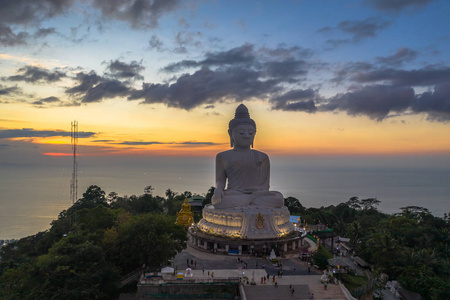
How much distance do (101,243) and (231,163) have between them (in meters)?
12.9

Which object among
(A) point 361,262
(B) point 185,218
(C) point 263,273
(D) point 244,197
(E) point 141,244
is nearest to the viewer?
(C) point 263,273

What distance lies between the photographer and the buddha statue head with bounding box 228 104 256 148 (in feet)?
100.0

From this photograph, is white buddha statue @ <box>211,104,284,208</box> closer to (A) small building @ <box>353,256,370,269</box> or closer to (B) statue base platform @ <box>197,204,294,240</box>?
(B) statue base platform @ <box>197,204,294,240</box>

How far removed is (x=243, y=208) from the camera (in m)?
28.1

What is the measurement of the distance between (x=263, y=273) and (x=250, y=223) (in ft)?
19.1

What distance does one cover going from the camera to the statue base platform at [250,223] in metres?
26.6

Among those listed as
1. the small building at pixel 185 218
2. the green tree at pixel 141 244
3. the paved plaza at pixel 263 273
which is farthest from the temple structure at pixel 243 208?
the small building at pixel 185 218

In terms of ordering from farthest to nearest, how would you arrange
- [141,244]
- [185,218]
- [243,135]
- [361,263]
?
[185,218] < [243,135] < [361,263] < [141,244]

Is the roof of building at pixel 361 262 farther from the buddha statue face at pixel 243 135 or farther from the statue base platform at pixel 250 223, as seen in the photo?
the buddha statue face at pixel 243 135

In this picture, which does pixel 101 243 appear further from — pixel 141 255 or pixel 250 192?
pixel 250 192

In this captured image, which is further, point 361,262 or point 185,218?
point 185,218

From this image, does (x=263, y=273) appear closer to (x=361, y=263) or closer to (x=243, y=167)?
(x=361, y=263)

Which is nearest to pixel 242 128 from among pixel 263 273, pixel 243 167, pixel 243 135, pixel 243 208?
pixel 243 135

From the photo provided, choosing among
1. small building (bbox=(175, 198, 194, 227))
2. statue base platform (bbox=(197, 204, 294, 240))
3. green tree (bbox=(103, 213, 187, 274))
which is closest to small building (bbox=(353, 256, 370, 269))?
statue base platform (bbox=(197, 204, 294, 240))
